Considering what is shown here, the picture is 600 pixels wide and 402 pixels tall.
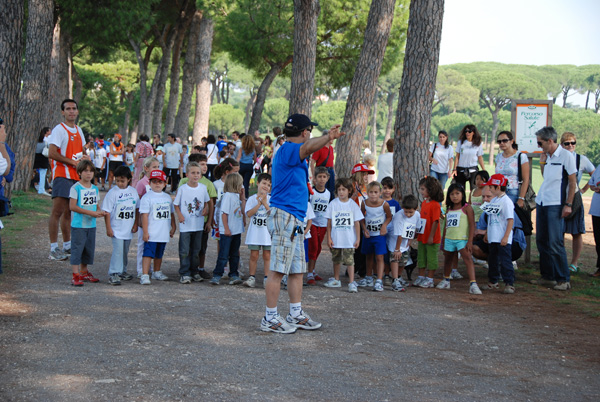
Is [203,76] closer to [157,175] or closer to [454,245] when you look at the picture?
[157,175]

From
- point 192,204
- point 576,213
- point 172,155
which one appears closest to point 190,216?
point 192,204

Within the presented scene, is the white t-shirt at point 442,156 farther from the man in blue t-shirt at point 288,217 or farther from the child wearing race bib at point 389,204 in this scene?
the man in blue t-shirt at point 288,217

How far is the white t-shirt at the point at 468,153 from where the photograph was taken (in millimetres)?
11570

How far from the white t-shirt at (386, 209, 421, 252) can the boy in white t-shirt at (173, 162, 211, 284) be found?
7.63ft

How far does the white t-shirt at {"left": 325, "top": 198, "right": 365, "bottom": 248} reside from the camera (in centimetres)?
805

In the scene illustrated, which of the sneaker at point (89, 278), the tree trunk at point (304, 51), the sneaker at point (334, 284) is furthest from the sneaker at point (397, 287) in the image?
the tree trunk at point (304, 51)

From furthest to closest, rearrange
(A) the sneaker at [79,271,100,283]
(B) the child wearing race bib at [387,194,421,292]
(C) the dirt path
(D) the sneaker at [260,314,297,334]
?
(B) the child wearing race bib at [387,194,421,292] < (A) the sneaker at [79,271,100,283] < (D) the sneaker at [260,314,297,334] < (C) the dirt path

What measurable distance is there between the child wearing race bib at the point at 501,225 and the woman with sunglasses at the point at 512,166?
45.0 inches

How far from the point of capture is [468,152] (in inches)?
457

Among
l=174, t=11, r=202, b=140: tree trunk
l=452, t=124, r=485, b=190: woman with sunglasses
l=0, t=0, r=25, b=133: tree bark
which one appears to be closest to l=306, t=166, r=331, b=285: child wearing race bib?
l=452, t=124, r=485, b=190: woman with sunglasses

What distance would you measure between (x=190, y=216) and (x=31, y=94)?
11196mm

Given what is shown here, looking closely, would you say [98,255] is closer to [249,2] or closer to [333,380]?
[333,380]

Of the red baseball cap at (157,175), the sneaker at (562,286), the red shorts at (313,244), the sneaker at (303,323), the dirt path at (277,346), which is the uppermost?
the red baseball cap at (157,175)

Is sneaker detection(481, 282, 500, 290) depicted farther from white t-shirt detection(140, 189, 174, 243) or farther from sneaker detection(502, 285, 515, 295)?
white t-shirt detection(140, 189, 174, 243)
